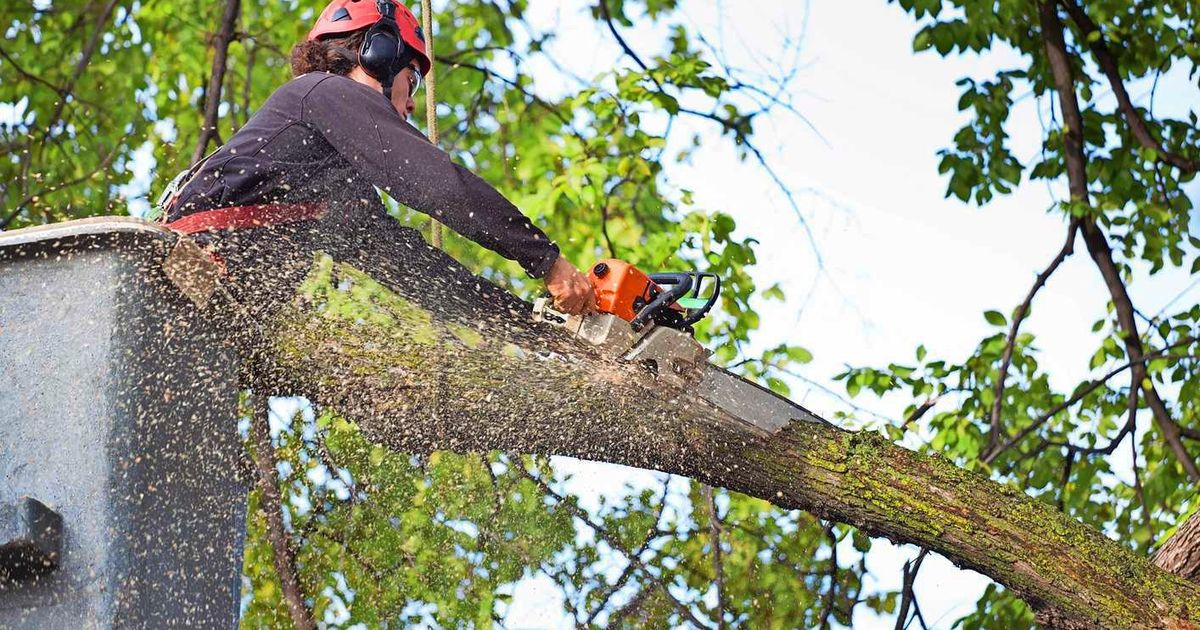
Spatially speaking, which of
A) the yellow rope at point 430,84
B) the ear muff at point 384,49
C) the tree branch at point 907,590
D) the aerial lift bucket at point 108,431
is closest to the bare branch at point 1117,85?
the tree branch at point 907,590

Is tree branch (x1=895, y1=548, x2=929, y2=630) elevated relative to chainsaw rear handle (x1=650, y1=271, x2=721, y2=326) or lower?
lower

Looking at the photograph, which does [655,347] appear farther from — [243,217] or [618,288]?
[243,217]

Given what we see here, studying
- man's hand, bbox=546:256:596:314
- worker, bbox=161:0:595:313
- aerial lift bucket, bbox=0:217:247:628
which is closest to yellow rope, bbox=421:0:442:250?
worker, bbox=161:0:595:313

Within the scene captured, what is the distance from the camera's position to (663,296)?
3.41 m

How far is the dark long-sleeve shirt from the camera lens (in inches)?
128

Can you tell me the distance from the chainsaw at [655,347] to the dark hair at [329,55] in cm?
100

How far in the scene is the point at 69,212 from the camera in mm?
8852

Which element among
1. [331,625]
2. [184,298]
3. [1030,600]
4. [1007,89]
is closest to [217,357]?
[184,298]

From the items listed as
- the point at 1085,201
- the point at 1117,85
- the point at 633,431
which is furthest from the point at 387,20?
the point at 1117,85

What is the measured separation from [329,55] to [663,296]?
4.05ft

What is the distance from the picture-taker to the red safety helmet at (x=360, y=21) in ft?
12.2

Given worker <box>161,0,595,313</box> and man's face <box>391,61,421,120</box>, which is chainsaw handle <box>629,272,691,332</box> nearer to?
worker <box>161,0,595,313</box>

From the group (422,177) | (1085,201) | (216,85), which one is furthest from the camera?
(1085,201)

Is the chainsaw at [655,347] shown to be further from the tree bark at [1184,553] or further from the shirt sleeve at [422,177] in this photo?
the tree bark at [1184,553]
